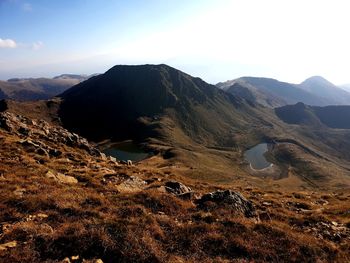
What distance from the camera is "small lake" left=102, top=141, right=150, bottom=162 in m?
149

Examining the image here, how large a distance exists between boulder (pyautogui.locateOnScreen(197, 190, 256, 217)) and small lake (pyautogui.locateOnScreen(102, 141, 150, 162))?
120659 millimetres

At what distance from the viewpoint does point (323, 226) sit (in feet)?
66.0

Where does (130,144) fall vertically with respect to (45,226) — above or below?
below

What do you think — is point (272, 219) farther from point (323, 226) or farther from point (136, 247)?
point (136, 247)

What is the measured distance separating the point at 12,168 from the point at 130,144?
513ft

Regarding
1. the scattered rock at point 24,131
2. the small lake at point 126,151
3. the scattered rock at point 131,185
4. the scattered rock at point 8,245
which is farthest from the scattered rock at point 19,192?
the small lake at point 126,151

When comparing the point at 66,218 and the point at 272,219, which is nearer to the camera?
the point at 66,218

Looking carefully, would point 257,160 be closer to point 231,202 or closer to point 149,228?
point 231,202

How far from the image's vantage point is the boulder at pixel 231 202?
2117 centimetres

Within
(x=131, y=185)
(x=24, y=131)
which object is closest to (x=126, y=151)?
(x=24, y=131)

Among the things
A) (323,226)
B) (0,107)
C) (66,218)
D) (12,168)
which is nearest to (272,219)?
(323,226)

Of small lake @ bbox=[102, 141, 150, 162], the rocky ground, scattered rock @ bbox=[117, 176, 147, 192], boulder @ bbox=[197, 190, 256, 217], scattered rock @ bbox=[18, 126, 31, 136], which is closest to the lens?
the rocky ground

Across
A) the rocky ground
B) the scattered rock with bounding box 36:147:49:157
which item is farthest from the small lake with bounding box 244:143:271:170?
the rocky ground

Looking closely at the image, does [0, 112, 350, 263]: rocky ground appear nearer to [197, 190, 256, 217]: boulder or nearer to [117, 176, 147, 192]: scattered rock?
[197, 190, 256, 217]: boulder
